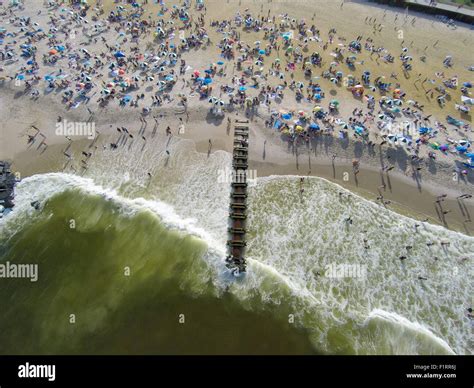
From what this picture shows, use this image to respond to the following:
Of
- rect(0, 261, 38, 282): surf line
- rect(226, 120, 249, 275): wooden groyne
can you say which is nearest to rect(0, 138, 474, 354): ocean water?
rect(0, 261, 38, 282): surf line

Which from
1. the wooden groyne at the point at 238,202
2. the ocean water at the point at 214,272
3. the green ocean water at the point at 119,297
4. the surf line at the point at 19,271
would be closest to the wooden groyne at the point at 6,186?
the ocean water at the point at 214,272

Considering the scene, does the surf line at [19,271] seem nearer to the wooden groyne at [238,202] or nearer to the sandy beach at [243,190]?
the sandy beach at [243,190]

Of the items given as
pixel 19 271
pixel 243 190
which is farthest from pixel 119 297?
pixel 243 190

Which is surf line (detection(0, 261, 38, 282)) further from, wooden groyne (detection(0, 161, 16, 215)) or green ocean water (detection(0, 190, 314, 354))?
wooden groyne (detection(0, 161, 16, 215))

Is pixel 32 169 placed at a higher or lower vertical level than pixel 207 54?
lower

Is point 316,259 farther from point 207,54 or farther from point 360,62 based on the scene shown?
point 207,54
